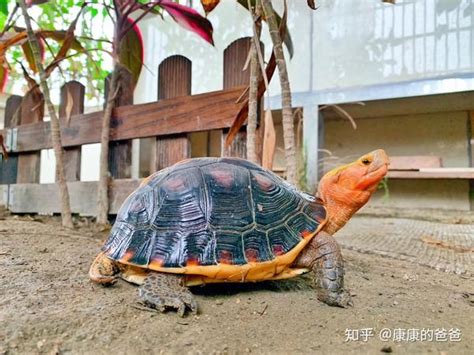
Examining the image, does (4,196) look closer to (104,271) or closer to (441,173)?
(104,271)

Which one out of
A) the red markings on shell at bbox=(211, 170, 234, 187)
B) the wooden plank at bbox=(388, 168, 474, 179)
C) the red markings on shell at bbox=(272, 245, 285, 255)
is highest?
the wooden plank at bbox=(388, 168, 474, 179)

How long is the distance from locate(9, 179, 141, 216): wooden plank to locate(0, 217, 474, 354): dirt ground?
89 cm

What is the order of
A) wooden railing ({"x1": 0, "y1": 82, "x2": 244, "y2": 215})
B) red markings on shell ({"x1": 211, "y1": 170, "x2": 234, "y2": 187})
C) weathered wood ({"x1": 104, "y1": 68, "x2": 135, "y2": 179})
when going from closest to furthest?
1. red markings on shell ({"x1": 211, "y1": 170, "x2": 234, "y2": 187})
2. wooden railing ({"x1": 0, "y1": 82, "x2": 244, "y2": 215})
3. weathered wood ({"x1": 104, "y1": 68, "x2": 135, "y2": 179})

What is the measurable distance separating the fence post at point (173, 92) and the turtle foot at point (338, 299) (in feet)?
4.17

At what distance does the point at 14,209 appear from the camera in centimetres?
283

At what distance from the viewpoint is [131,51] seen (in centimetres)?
224

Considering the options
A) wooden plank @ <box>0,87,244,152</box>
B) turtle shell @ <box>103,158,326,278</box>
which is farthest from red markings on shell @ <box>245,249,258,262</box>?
wooden plank @ <box>0,87,244,152</box>

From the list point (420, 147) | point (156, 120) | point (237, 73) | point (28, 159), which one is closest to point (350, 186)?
point (237, 73)

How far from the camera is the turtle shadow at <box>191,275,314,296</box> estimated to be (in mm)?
1132

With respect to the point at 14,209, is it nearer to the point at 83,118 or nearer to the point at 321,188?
the point at 83,118

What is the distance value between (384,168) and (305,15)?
3.46 m

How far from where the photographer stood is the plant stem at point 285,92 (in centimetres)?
146

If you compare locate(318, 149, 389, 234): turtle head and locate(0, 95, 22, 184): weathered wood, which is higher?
locate(0, 95, 22, 184): weathered wood

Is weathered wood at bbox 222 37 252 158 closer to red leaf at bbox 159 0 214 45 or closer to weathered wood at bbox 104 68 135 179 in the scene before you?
red leaf at bbox 159 0 214 45
